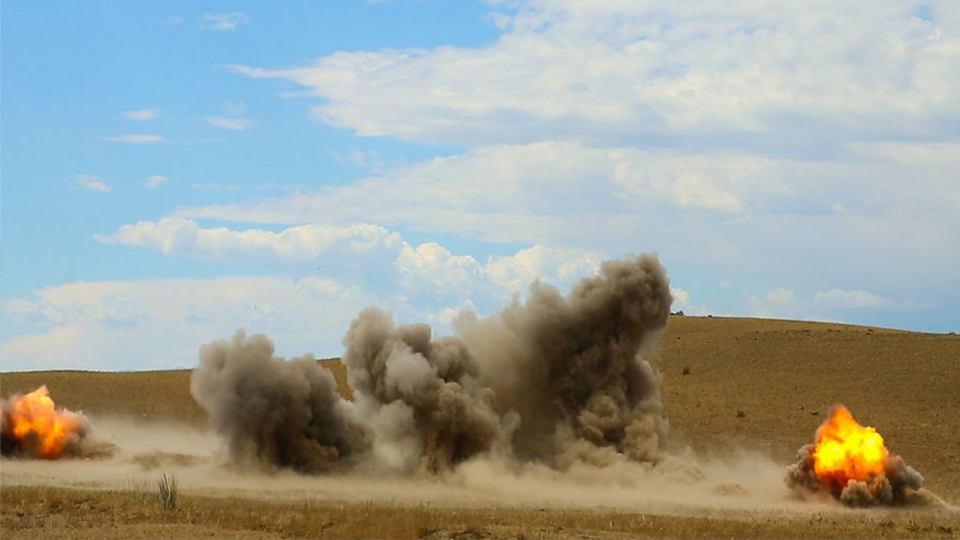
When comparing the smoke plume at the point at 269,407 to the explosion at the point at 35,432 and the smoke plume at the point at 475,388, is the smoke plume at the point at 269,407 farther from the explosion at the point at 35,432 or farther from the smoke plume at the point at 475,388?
the explosion at the point at 35,432

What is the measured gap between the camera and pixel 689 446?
62.6m

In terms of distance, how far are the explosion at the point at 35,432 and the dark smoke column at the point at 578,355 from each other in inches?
740

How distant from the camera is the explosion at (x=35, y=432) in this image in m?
53.2

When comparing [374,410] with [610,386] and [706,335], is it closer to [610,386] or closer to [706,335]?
[610,386]

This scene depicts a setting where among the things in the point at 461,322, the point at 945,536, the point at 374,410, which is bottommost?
the point at 945,536

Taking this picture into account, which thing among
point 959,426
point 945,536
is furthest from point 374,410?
point 959,426

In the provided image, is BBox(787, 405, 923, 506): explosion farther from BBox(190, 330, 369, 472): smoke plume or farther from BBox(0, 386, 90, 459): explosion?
BBox(0, 386, 90, 459): explosion

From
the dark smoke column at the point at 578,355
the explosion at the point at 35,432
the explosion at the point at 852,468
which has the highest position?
the dark smoke column at the point at 578,355

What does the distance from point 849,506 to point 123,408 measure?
48.6 metres

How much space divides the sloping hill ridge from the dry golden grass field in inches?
5.6

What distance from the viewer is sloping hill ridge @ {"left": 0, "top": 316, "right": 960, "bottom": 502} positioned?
6419cm

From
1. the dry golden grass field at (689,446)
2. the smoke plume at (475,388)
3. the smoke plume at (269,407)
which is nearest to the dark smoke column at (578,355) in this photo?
the smoke plume at (475,388)

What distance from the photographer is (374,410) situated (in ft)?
168

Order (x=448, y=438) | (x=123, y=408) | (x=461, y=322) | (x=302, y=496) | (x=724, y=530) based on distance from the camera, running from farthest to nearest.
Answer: (x=123, y=408) → (x=461, y=322) → (x=448, y=438) → (x=302, y=496) → (x=724, y=530)
